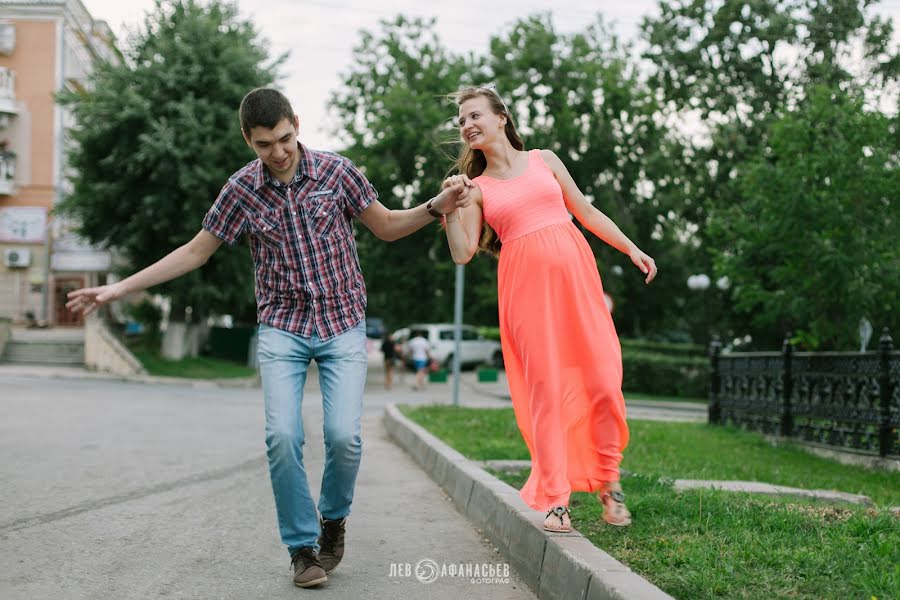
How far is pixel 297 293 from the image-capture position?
4.18 m

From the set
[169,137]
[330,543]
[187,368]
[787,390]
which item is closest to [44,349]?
[187,368]

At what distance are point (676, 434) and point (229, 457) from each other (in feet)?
17.5

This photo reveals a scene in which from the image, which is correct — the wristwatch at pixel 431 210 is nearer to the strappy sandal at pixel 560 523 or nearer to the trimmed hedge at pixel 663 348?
the strappy sandal at pixel 560 523

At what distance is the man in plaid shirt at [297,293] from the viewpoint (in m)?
4.08

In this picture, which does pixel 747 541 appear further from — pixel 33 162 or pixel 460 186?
pixel 33 162

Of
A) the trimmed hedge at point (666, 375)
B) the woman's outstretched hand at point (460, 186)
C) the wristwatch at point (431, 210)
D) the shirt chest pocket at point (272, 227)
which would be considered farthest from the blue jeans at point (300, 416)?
the trimmed hedge at point (666, 375)

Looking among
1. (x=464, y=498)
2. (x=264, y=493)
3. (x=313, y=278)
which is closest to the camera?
(x=313, y=278)

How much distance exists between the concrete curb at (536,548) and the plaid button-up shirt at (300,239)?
4.20 ft

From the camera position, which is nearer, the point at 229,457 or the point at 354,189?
the point at 354,189

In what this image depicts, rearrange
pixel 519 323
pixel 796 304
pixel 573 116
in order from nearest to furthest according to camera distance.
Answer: pixel 519 323, pixel 796 304, pixel 573 116

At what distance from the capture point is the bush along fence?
31.5 ft

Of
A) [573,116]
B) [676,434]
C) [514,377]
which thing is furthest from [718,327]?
[514,377]

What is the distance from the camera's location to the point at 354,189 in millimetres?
4402

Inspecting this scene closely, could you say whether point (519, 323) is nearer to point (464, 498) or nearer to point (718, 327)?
point (464, 498)
